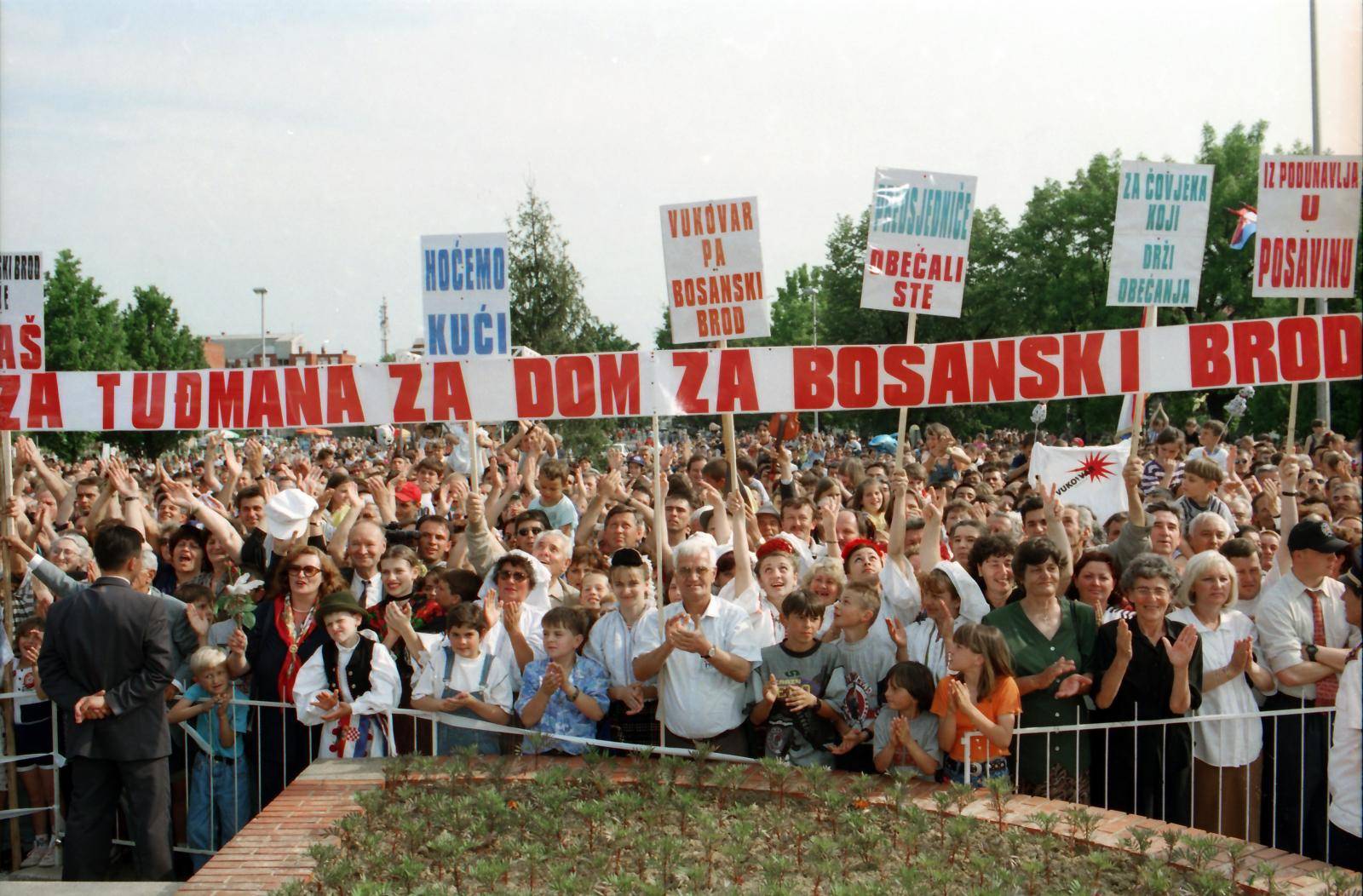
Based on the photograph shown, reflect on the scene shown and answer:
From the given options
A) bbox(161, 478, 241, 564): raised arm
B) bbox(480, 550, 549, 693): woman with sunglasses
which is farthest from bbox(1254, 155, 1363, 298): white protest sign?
bbox(161, 478, 241, 564): raised arm

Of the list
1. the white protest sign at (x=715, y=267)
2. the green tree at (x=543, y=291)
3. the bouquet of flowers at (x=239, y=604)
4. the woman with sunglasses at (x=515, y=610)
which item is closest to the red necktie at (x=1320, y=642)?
the white protest sign at (x=715, y=267)

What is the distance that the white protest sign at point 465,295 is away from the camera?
802 cm

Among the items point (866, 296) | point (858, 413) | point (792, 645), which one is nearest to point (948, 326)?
point (858, 413)

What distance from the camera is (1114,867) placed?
16.0 feet

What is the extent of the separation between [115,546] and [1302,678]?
606 cm

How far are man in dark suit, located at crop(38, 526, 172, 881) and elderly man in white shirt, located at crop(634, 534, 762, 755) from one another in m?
2.57

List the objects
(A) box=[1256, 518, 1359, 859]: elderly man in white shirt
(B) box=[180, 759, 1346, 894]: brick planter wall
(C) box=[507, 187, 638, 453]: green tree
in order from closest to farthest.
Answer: (B) box=[180, 759, 1346, 894]: brick planter wall
(A) box=[1256, 518, 1359, 859]: elderly man in white shirt
(C) box=[507, 187, 638, 453]: green tree

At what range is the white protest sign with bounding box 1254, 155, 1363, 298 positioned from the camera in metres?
9.16

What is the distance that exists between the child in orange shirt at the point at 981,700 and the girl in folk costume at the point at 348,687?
2835 mm

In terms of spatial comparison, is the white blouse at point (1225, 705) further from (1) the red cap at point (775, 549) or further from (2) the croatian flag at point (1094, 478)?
(2) the croatian flag at point (1094, 478)

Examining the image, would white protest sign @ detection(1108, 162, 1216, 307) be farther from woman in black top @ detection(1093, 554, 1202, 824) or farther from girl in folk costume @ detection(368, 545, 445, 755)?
girl in folk costume @ detection(368, 545, 445, 755)

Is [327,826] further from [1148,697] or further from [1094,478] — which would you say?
[1094,478]

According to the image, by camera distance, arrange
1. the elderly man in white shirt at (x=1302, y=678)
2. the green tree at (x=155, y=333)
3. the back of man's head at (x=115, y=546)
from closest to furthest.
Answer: the elderly man in white shirt at (x=1302, y=678) < the back of man's head at (x=115, y=546) < the green tree at (x=155, y=333)

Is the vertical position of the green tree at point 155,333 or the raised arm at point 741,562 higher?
the green tree at point 155,333
